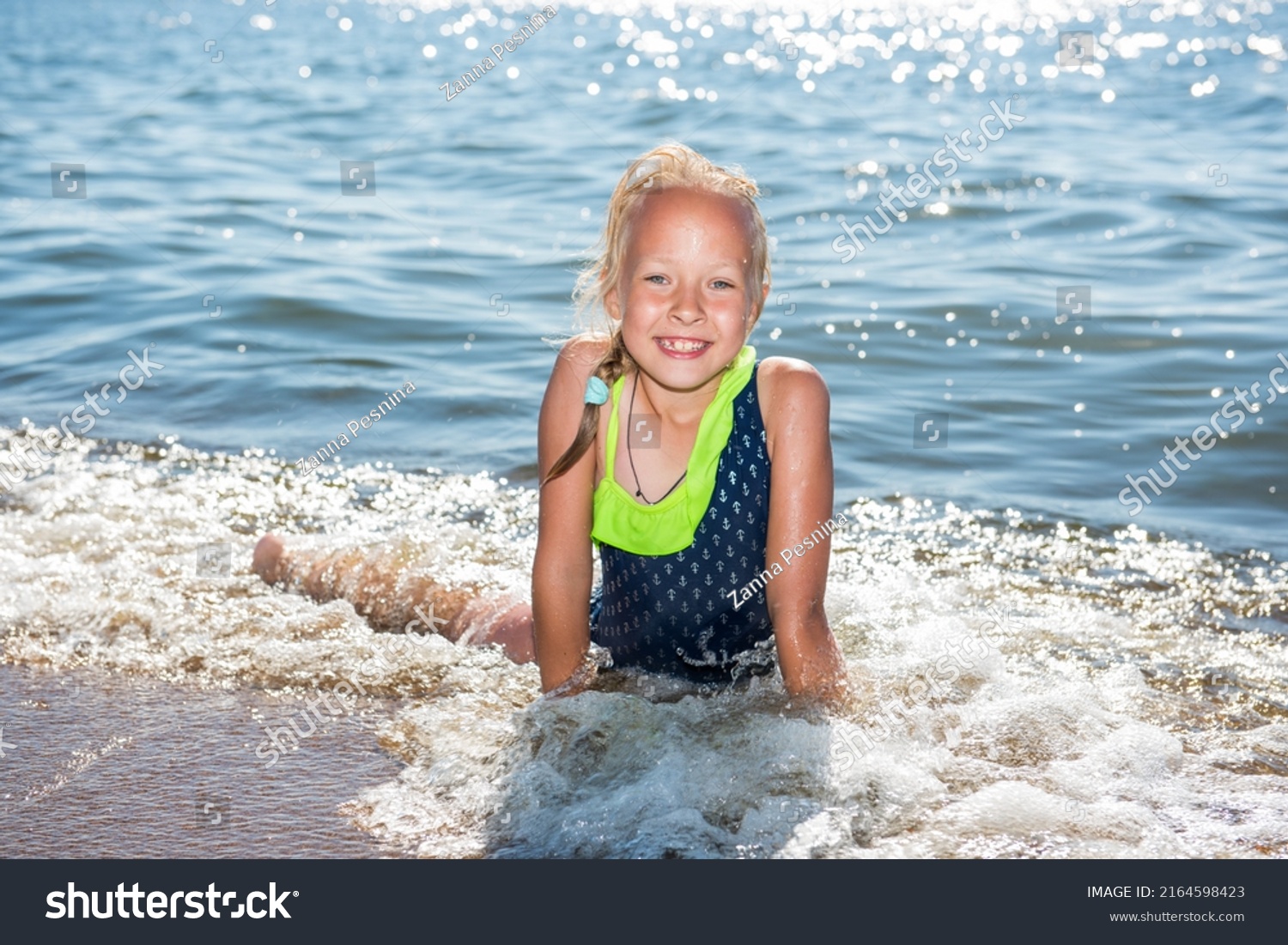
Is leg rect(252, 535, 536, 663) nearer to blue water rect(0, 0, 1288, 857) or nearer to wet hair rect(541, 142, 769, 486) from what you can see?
blue water rect(0, 0, 1288, 857)

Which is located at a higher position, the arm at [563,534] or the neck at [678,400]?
the neck at [678,400]

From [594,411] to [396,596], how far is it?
4.24ft

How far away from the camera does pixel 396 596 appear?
14.8 ft

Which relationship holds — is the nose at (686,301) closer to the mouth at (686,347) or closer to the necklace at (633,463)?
the mouth at (686,347)

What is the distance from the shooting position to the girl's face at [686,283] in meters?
3.32

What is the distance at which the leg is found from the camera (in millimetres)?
4273

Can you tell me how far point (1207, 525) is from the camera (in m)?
5.32

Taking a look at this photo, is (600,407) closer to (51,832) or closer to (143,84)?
(51,832)

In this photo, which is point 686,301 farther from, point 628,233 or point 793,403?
point 793,403

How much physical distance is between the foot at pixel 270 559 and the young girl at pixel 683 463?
51.9 inches

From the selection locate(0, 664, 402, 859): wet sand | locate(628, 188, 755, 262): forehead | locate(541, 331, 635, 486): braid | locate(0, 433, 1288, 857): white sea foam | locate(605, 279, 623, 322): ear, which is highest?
locate(628, 188, 755, 262): forehead

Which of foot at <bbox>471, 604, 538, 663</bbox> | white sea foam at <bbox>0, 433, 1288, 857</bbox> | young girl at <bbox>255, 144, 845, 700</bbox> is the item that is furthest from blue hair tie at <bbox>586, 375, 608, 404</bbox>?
foot at <bbox>471, 604, 538, 663</bbox>

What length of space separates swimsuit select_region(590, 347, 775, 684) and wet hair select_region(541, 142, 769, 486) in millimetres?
95

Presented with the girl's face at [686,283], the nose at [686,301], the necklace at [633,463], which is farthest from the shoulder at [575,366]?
the nose at [686,301]
